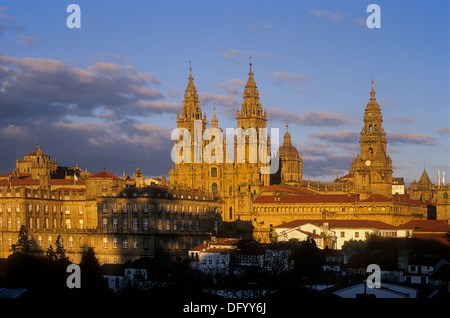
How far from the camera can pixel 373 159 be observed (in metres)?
171

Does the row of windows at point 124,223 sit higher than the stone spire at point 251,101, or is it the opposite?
the stone spire at point 251,101

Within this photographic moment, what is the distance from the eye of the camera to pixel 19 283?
83.2 m

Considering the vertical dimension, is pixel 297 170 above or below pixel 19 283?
above

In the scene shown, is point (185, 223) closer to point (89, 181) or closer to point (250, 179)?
point (89, 181)

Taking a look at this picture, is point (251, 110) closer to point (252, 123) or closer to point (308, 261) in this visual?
point (252, 123)

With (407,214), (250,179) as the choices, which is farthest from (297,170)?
(407,214)

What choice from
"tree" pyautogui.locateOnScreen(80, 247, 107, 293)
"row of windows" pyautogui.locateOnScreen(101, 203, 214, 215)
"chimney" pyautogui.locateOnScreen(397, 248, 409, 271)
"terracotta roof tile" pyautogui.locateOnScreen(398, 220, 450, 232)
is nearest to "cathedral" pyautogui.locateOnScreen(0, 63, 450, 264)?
"row of windows" pyautogui.locateOnScreen(101, 203, 214, 215)

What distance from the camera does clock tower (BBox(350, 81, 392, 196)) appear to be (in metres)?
166

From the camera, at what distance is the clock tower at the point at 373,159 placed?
166m

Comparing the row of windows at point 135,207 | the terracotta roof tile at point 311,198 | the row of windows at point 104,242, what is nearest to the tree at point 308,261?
the row of windows at point 135,207

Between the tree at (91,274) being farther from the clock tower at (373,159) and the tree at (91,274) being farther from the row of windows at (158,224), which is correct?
the clock tower at (373,159)

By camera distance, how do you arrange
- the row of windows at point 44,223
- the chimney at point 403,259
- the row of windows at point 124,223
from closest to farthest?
the chimney at point 403,259
the row of windows at point 124,223
the row of windows at point 44,223

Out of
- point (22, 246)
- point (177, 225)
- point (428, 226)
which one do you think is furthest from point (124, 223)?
point (428, 226)
